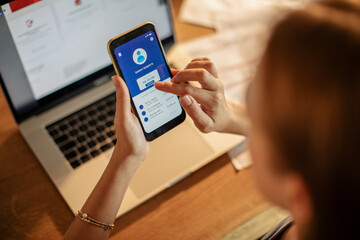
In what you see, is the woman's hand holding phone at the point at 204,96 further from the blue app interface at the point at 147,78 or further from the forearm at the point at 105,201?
the forearm at the point at 105,201

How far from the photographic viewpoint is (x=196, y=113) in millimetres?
617

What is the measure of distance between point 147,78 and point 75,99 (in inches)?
10.6

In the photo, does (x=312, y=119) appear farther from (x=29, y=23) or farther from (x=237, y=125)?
(x=29, y=23)

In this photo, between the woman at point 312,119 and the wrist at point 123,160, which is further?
the wrist at point 123,160

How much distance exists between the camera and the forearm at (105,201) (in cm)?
57

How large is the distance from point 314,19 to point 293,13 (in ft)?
0.09

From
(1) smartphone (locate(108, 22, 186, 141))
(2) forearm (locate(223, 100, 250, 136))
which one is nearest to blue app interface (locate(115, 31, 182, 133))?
(1) smartphone (locate(108, 22, 186, 141))

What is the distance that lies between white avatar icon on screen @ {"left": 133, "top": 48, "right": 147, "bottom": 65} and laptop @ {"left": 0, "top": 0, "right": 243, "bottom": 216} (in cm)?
20

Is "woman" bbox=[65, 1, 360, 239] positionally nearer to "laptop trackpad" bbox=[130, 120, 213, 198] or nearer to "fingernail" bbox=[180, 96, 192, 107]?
"fingernail" bbox=[180, 96, 192, 107]

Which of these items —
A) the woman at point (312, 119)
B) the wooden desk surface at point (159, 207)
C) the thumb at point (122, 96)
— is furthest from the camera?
the wooden desk surface at point (159, 207)

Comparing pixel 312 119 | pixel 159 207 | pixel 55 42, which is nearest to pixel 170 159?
pixel 159 207

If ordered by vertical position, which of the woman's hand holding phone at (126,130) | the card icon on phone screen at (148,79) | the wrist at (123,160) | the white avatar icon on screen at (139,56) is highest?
the white avatar icon on screen at (139,56)

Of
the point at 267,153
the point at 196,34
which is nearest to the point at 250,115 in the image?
the point at 267,153

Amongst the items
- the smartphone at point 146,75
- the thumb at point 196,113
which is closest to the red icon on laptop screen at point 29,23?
the smartphone at point 146,75
